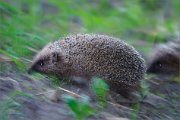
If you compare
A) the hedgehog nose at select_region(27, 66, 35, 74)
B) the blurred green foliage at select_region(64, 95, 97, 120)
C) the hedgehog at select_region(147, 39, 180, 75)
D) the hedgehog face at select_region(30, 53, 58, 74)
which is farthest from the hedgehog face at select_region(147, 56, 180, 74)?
the blurred green foliage at select_region(64, 95, 97, 120)

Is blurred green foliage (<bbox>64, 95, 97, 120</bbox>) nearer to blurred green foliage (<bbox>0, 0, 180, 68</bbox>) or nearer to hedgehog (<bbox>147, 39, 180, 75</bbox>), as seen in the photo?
blurred green foliage (<bbox>0, 0, 180, 68</bbox>)

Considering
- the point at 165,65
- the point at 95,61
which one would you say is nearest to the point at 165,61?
the point at 165,65

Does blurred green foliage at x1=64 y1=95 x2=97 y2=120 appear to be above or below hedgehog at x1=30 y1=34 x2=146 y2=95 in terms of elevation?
below

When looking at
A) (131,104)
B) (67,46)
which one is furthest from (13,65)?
(131,104)

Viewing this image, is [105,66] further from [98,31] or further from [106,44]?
[98,31]

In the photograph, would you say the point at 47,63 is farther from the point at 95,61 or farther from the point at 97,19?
the point at 97,19
